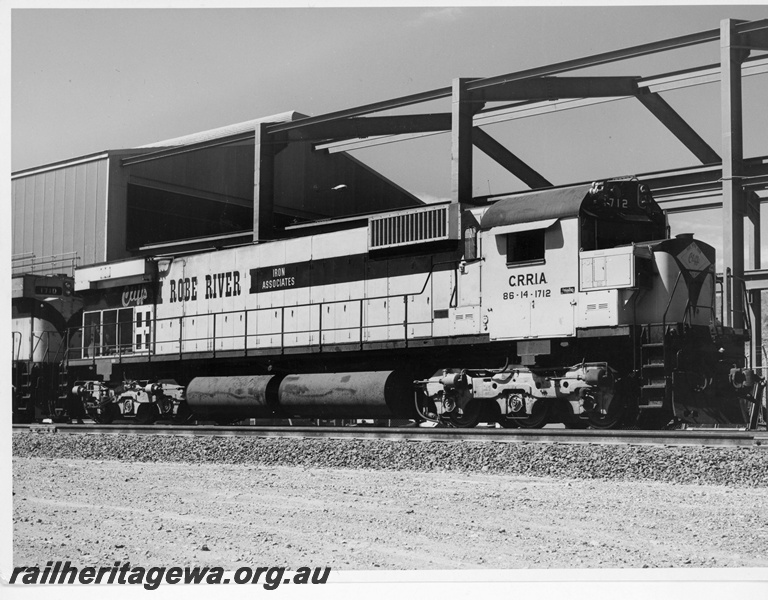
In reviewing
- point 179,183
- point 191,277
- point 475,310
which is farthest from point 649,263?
point 179,183

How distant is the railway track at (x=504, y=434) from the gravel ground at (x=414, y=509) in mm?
417

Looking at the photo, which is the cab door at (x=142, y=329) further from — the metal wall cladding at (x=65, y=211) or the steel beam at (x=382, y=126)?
the steel beam at (x=382, y=126)

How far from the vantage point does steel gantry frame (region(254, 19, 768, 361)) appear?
41.8 feet

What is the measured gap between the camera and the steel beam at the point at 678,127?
551 inches

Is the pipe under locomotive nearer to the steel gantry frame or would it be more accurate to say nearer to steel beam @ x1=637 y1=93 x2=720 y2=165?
the steel gantry frame

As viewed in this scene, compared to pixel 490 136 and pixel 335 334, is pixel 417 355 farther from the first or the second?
pixel 490 136

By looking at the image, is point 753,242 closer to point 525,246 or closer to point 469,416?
point 525,246

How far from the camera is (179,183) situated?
19.3 m

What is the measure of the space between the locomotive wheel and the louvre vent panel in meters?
2.33

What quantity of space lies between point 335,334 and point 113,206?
7537 millimetres

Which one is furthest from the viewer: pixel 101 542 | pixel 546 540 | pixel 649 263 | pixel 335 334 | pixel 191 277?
pixel 191 277

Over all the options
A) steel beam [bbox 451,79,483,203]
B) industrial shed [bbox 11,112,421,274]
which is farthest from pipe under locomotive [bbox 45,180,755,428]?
industrial shed [bbox 11,112,421,274]

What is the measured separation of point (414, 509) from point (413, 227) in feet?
21.0

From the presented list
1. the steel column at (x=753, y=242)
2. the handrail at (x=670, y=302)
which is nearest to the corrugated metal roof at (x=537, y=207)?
the handrail at (x=670, y=302)
